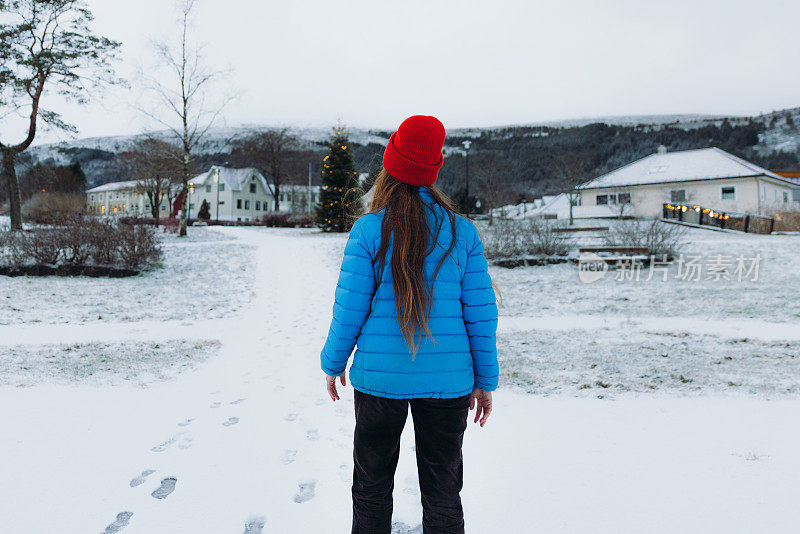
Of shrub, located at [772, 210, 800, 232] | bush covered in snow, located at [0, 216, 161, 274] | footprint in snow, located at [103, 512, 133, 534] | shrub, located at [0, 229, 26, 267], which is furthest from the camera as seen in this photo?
shrub, located at [772, 210, 800, 232]

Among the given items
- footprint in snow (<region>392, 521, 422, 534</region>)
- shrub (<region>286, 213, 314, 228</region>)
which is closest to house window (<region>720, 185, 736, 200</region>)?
shrub (<region>286, 213, 314, 228</region>)

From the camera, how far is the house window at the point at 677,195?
35.3 meters

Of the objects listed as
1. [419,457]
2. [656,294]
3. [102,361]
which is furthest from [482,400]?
[656,294]

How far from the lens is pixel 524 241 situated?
1546 centimetres

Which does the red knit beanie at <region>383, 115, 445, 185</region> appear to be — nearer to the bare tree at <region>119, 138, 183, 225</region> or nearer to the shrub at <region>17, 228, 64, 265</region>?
the shrub at <region>17, 228, 64, 265</region>

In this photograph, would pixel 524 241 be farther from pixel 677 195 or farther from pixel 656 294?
pixel 677 195

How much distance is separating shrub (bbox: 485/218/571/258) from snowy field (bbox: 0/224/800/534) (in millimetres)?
6563

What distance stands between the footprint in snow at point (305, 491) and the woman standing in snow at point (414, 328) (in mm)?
857

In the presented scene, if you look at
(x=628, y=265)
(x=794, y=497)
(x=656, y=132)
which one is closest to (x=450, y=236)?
(x=794, y=497)

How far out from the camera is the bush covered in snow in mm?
12109

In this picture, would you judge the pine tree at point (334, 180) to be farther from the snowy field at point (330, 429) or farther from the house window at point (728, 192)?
the house window at point (728, 192)

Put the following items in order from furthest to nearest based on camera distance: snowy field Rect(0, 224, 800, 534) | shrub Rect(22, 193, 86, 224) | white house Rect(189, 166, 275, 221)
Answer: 1. white house Rect(189, 166, 275, 221)
2. shrub Rect(22, 193, 86, 224)
3. snowy field Rect(0, 224, 800, 534)

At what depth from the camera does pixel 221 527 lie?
2.47 meters

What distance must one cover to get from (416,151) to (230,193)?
6442 cm
